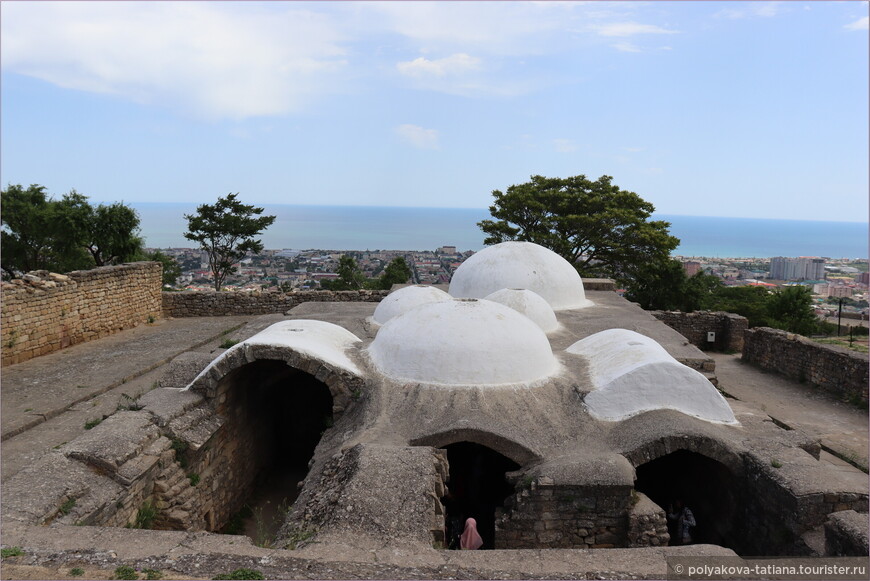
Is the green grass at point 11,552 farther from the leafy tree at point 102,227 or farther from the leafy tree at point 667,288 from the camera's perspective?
the leafy tree at point 667,288

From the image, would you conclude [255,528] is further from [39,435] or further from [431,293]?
[431,293]

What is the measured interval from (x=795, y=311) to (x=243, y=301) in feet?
64.8

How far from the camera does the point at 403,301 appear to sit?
12703mm

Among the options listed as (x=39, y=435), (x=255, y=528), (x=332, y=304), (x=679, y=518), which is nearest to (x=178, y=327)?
(x=332, y=304)

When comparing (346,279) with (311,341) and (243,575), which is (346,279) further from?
(243,575)

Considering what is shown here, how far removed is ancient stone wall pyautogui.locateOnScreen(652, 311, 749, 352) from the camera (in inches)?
747

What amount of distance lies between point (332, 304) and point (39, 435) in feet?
26.1

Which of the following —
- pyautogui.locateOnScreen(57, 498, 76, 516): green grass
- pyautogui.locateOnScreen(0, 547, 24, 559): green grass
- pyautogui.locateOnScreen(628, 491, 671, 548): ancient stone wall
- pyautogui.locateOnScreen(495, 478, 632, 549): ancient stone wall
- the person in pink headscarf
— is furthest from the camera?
the person in pink headscarf

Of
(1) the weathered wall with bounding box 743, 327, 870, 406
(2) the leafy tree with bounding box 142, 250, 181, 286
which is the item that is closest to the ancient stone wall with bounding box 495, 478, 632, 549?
(1) the weathered wall with bounding box 743, 327, 870, 406

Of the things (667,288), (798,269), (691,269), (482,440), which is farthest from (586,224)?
(798,269)

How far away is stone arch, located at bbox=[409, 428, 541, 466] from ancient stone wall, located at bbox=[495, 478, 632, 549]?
62 cm

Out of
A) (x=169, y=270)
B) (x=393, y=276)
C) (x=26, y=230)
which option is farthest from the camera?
(x=169, y=270)

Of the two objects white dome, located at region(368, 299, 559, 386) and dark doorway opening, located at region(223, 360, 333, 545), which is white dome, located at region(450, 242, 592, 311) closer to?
white dome, located at region(368, 299, 559, 386)

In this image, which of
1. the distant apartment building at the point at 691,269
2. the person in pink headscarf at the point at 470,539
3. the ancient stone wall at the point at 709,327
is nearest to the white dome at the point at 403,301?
the person in pink headscarf at the point at 470,539
